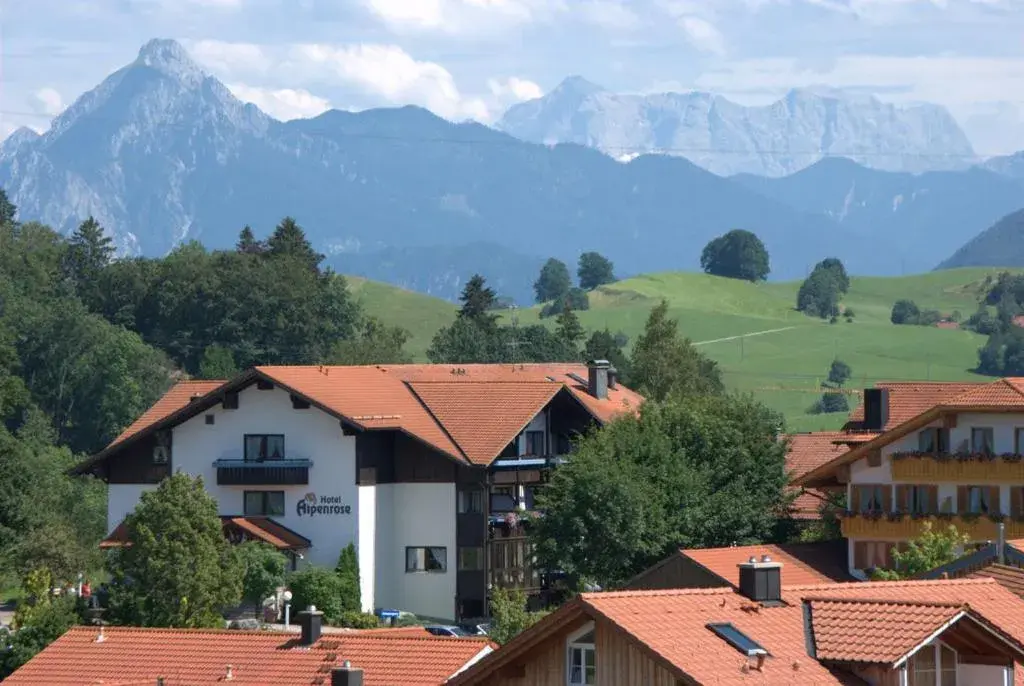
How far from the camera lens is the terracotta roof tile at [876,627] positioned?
27.5m

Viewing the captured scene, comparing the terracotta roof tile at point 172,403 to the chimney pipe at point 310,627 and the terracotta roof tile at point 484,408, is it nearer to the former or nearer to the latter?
the terracotta roof tile at point 484,408

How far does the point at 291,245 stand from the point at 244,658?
392 feet

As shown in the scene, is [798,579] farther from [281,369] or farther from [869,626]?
[869,626]

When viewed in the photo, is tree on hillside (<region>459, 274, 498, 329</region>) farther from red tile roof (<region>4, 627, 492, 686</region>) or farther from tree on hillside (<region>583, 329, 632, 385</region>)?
red tile roof (<region>4, 627, 492, 686</region>)

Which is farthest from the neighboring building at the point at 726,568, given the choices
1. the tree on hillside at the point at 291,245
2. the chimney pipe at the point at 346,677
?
the tree on hillside at the point at 291,245

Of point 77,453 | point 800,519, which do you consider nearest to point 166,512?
point 800,519

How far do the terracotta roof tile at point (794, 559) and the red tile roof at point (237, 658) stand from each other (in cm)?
1476

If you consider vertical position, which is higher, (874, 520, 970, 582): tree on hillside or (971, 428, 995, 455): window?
(971, 428, 995, 455): window

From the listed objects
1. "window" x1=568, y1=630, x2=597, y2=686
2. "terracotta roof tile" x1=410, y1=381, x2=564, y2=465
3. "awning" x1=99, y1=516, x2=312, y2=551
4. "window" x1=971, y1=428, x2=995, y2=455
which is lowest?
"window" x1=568, y1=630, x2=597, y2=686

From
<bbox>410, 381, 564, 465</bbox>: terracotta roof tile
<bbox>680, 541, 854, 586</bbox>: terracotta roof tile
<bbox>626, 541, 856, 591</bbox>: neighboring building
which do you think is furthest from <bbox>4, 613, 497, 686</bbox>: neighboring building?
<bbox>410, 381, 564, 465</bbox>: terracotta roof tile

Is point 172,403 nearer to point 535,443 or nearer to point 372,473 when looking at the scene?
point 372,473

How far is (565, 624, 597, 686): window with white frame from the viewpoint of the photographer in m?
27.7

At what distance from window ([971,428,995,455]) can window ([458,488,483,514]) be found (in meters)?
16.2

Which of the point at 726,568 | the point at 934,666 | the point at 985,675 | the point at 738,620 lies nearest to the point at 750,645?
the point at 738,620
